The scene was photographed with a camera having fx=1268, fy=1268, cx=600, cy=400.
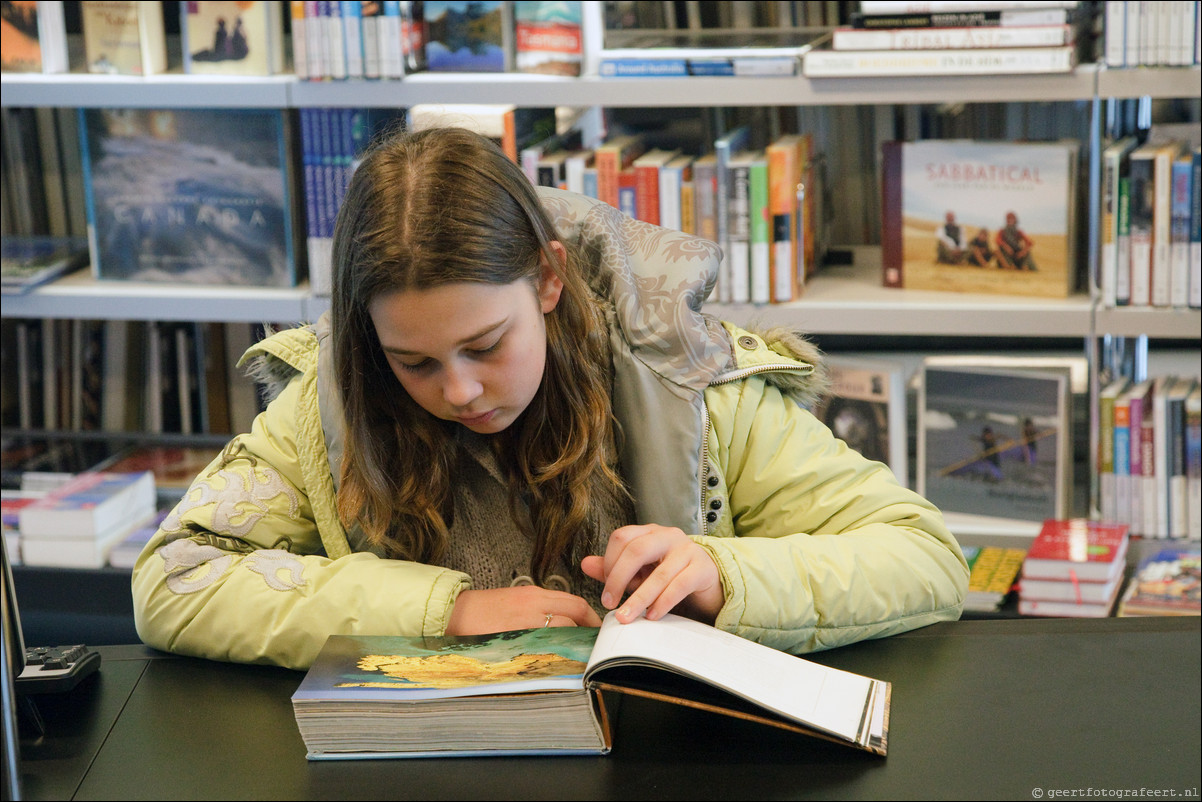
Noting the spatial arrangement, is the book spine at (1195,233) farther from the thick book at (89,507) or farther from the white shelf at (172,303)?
the thick book at (89,507)

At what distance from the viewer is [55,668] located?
855 mm

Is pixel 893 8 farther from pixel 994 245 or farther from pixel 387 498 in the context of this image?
pixel 387 498

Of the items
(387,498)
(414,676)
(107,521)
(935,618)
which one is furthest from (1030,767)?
(107,521)

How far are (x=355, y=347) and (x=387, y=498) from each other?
13cm

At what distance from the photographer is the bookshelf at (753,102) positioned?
1848 mm

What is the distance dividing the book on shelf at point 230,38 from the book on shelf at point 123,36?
2.2 inches

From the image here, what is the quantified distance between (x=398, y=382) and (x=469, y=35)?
3.68ft

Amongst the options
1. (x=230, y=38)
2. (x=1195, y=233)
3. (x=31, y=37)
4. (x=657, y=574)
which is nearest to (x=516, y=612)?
(x=657, y=574)

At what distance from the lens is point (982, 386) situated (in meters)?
2.09

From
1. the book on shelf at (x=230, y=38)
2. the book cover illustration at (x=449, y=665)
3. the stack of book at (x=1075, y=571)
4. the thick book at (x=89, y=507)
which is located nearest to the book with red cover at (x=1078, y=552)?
the stack of book at (x=1075, y=571)

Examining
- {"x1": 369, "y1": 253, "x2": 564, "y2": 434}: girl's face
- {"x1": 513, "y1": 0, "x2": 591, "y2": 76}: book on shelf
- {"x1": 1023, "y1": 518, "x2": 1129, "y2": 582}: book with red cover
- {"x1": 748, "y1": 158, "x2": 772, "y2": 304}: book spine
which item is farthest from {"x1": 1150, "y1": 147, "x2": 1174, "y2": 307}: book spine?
{"x1": 369, "y1": 253, "x2": 564, "y2": 434}: girl's face

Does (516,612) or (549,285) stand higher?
(549,285)

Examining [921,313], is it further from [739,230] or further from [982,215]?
[739,230]

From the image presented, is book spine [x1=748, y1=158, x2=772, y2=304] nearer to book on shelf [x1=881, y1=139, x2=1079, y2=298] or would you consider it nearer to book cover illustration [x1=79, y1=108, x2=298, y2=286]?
book on shelf [x1=881, y1=139, x2=1079, y2=298]
